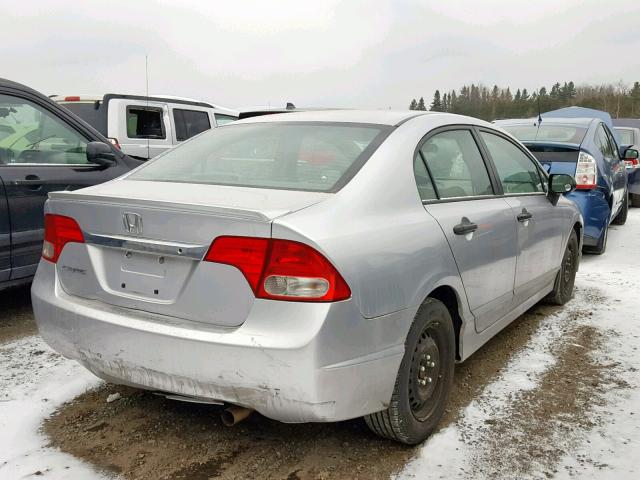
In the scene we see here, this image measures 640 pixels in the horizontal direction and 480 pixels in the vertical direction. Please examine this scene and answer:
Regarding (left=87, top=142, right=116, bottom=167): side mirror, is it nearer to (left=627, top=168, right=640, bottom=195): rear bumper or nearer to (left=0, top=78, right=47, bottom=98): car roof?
(left=0, top=78, right=47, bottom=98): car roof

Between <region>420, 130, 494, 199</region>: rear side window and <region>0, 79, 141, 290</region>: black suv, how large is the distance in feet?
8.96

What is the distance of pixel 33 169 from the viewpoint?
A: 430cm

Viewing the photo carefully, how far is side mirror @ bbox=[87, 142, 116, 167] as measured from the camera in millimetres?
4535

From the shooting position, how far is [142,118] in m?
9.29

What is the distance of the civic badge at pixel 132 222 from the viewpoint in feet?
7.61

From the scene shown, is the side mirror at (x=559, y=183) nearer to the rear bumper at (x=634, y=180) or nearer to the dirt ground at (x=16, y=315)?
the dirt ground at (x=16, y=315)

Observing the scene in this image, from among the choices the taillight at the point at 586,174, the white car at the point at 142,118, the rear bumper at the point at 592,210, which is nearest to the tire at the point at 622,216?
the rear bumper at the point at 592,210


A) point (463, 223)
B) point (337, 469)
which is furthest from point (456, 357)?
point (337, 469)

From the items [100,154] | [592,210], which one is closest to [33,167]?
[100,154]

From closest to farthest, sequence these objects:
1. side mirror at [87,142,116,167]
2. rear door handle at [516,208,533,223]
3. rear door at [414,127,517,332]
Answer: rear door at [414,127,517,332]
rear door handle at [516,208,533,223]
side mirror at [87,142,116,167]

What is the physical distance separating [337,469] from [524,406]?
3.83ft

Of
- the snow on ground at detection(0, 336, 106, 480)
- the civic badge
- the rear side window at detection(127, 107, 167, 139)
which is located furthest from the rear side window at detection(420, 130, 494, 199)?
the rear side window at detection(127, 107, 167, 139)

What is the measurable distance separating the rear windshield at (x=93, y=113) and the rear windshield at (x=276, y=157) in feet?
19.9

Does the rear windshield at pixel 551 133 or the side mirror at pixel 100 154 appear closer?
the side mirror at pixel 100 154
